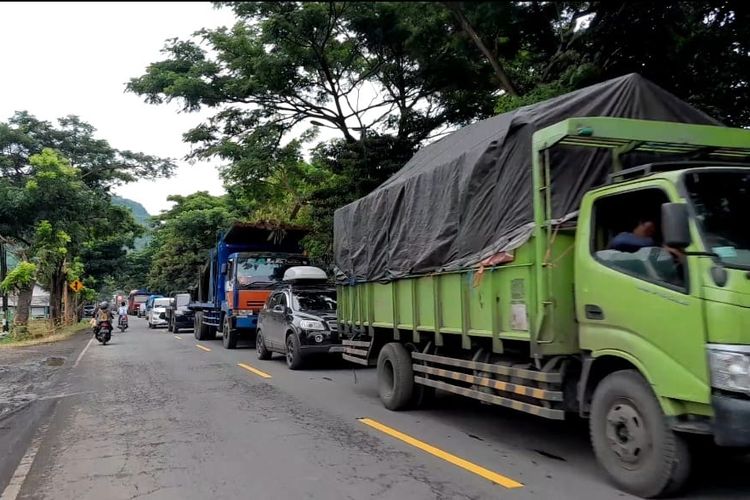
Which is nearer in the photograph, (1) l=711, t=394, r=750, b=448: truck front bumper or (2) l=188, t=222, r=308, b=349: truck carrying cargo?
(1) l=711, t=394, r=750, b=448: truck front bumper

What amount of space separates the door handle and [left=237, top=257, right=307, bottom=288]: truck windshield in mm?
13636

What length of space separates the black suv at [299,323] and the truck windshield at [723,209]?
7923 millimetres

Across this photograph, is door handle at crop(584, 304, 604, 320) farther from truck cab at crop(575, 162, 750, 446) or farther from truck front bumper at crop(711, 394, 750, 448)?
truck front bumper at crop(711, 394, 750, 448)

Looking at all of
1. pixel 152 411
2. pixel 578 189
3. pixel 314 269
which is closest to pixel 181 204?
pixel 314 269

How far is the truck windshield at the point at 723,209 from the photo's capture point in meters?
4.55

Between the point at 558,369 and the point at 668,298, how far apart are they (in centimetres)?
128

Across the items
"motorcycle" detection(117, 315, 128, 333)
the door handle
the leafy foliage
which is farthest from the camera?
"motorcycle" detection(117, 315, 128, 333)

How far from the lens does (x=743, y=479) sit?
5.23 metres

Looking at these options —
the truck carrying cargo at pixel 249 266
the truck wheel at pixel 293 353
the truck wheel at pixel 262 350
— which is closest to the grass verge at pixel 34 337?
the truck carrying cargo at pixel 249 266

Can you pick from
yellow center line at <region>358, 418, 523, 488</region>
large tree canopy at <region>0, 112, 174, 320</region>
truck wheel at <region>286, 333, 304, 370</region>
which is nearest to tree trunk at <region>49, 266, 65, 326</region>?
large tree canopy at <region>0, 112, 174, 320</region>

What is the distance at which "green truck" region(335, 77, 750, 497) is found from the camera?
430 centimetres

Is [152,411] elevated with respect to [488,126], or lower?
lower

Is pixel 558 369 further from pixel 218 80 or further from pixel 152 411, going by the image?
pixel 218 80

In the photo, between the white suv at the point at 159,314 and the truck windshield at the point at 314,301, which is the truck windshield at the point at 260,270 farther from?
the white suv at the point at 159,314
